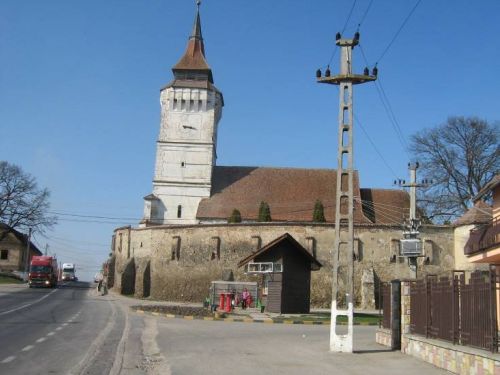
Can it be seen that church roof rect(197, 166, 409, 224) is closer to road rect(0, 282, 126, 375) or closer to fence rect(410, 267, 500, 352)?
road rect(0, 282, 126, 375)

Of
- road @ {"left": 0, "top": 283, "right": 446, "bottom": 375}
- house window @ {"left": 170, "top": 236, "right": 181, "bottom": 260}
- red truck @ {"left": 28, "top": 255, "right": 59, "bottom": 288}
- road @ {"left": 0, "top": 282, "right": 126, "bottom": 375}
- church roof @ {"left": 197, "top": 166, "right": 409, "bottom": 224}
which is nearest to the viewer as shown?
road @ {"left": 0, "top": 282, "right": 126, "bottom": 375}

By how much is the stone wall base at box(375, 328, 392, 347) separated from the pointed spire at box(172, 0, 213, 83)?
5116 cm

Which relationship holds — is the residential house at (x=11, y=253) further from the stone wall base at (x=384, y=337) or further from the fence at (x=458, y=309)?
the fence at (x=458, y=309)

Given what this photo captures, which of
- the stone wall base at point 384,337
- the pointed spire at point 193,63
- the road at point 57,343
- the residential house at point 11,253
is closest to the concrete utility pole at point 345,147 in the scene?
the stone wall base at point 384,337

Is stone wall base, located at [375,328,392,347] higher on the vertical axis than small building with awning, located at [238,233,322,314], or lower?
lower

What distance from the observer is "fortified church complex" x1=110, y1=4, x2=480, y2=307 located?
45.1m

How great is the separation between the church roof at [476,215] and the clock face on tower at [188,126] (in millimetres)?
30328

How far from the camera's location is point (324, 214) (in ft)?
180

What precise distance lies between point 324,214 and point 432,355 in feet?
137

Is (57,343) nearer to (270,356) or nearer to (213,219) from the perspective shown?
(270,356)

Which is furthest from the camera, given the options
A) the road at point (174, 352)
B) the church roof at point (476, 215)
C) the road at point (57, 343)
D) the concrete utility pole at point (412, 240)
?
the church roof at point (476, 215)

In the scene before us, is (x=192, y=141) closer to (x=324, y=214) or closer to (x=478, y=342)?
(x=324, y=214)

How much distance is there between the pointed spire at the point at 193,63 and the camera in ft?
214

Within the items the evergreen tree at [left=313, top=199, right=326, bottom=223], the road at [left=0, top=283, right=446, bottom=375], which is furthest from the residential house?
the road at [left=0, top=283, right=446, bottom=375]
